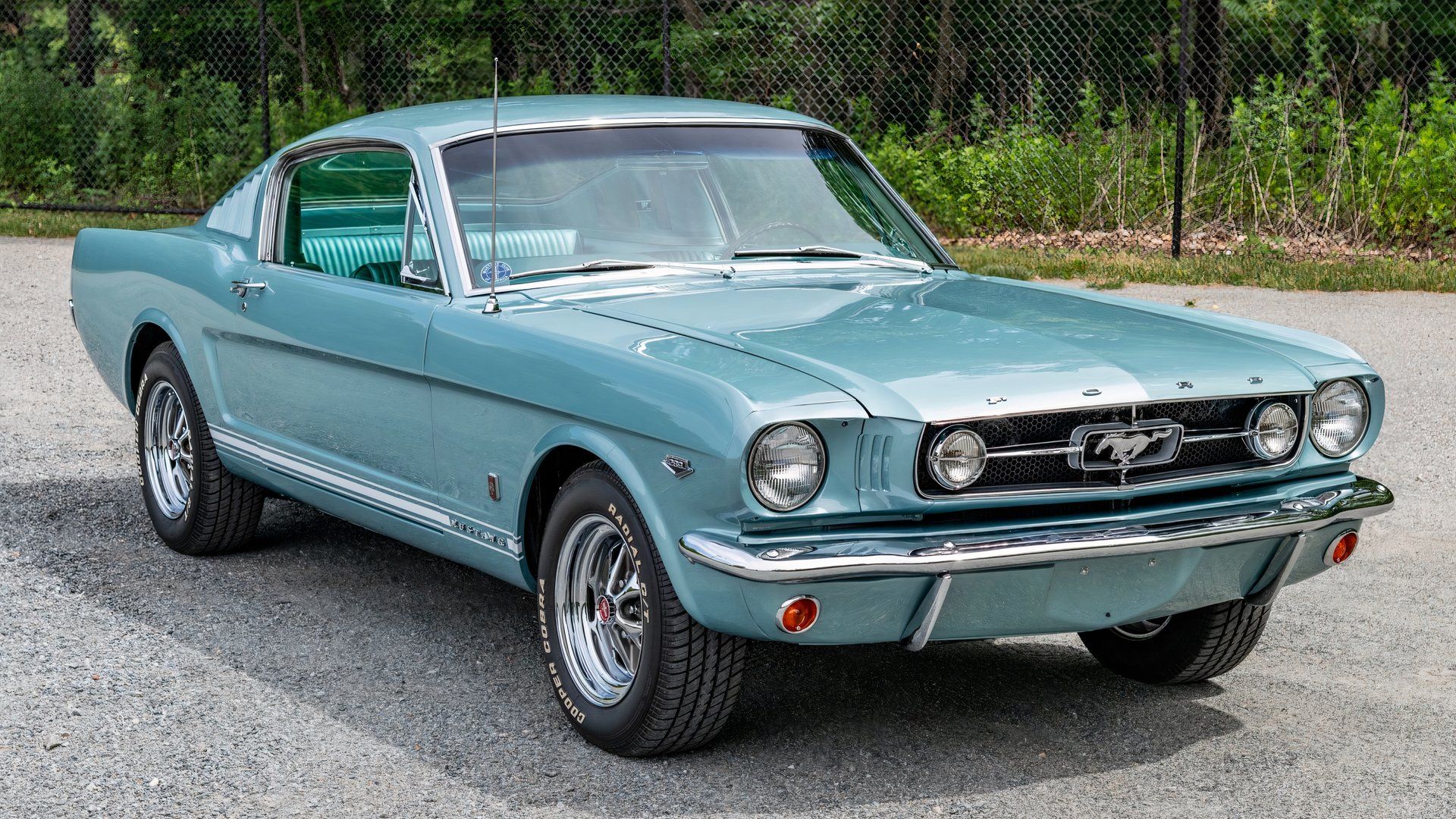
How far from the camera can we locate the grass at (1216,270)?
11.4 meters

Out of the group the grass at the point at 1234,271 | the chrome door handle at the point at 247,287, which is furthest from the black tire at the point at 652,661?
the grass at the point at 1234,271

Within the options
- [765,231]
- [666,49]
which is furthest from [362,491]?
[666,49]

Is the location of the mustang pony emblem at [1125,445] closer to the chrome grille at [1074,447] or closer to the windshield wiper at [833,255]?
the chrome grille at [1074,447]

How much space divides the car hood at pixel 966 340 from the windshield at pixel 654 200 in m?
0.21

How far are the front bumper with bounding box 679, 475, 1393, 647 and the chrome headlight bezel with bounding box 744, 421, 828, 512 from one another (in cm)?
7

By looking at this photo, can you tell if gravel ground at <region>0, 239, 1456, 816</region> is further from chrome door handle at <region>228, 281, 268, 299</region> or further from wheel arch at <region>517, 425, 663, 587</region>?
chrome door handle at <region>228, 281, 268, 299</region>

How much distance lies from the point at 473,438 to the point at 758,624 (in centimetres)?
114

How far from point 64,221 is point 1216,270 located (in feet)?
35.5

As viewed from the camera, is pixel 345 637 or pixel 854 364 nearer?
pixel 854 364

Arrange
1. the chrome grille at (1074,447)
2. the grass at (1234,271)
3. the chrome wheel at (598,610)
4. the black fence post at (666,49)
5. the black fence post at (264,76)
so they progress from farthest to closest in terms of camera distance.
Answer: the black fence post at (264,76)
the black fence post at (666,49)
the grass at (1234,271)
the chrome wheel at (598,610)
the chrome grille at (1074,447)

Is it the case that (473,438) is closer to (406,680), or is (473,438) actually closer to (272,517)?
(406,680)

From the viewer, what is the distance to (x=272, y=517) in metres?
6.31

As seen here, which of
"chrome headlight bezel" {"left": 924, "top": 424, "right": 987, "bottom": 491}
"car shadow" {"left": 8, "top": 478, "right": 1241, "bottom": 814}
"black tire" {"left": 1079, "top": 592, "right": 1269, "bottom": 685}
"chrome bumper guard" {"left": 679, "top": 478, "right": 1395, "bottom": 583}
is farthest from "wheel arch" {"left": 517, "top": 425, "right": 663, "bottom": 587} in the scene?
"black tire" {"left": 1079, "top": 592, "right": 1269, "bottom": 685}

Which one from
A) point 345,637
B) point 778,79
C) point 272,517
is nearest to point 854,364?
point 345,637
